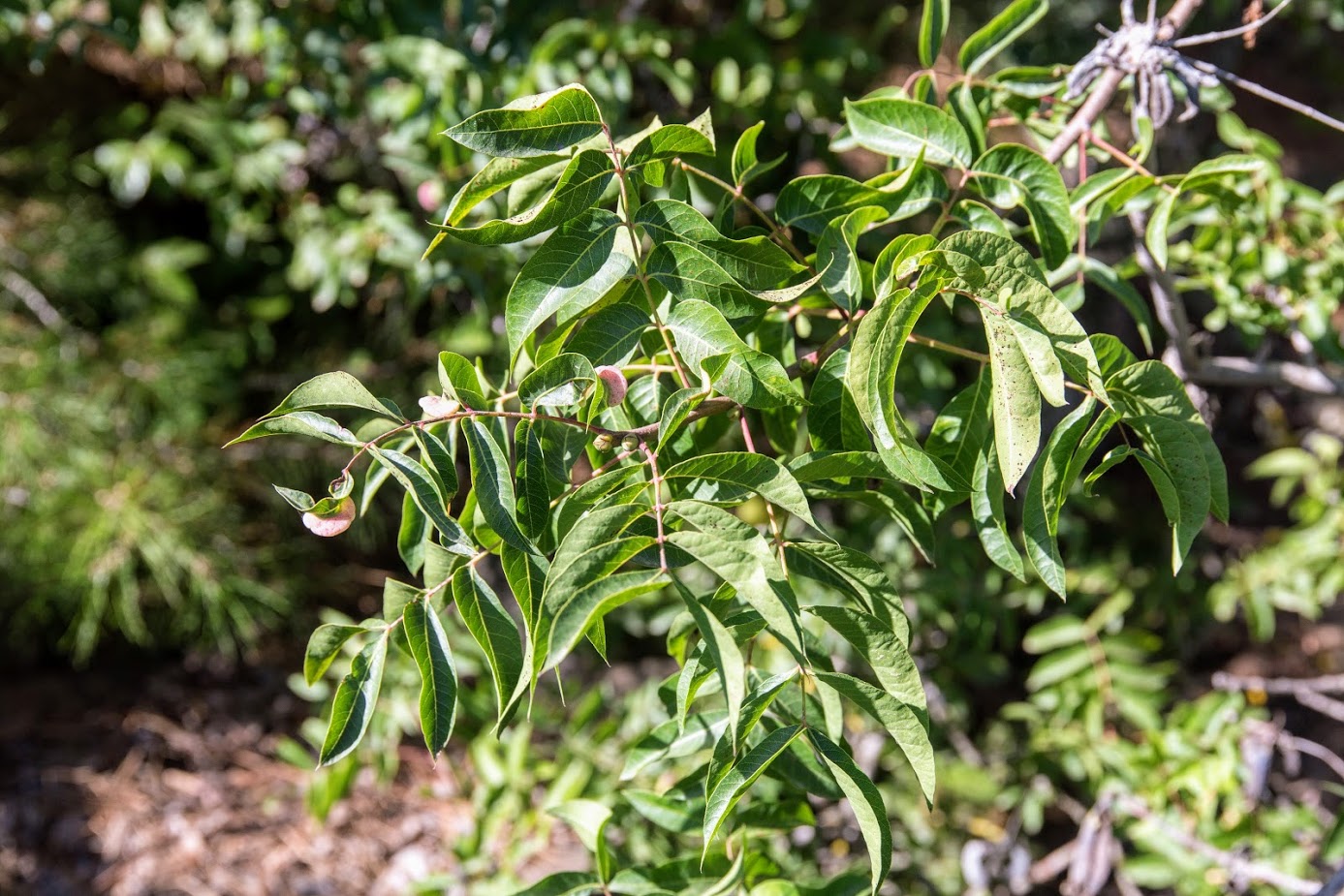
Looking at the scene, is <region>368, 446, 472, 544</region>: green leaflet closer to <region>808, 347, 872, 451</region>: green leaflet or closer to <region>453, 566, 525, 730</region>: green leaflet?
<region>453, 566, 525, 730</region>: green leaflet

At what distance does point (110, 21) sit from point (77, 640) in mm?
1642

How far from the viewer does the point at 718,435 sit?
2.92ft

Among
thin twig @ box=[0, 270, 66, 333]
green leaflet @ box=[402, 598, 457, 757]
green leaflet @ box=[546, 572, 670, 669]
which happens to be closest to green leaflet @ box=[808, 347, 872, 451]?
green leaflet @ box=[546, 572, 670, 669]

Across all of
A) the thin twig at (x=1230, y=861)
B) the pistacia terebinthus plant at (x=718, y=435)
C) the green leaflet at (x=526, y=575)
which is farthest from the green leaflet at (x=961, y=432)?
the thin twig at (x=1230, y=861)

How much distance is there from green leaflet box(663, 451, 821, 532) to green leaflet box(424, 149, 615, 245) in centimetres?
21

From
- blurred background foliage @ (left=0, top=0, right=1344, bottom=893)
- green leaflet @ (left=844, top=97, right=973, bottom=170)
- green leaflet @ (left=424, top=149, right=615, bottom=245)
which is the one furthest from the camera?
blurred background foliage @ (left=0, top=0, right=1344, bottom=893)

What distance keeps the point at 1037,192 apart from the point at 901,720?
50 cm

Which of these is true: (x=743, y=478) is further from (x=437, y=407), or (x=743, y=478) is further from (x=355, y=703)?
(x=355, y=703)

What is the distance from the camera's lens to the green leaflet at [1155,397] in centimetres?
73

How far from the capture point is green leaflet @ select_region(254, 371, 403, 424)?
674 millimetres

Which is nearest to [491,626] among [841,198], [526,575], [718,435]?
[526,575]

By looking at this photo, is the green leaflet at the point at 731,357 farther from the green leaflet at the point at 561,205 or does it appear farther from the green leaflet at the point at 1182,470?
the green leaflet at the point at 1182,470

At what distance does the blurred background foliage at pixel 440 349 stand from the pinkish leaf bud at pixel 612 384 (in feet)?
1.94

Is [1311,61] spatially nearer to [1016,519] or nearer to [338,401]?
[1016,519]
